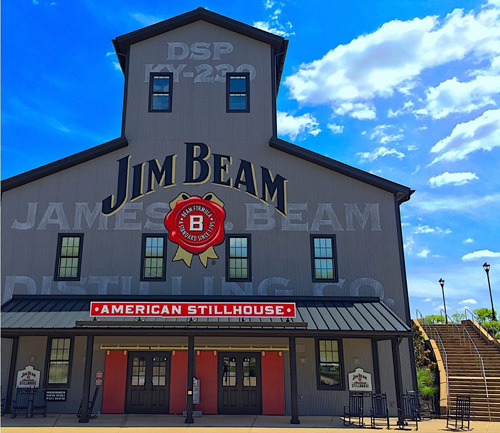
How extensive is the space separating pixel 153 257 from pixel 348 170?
8.72 meters

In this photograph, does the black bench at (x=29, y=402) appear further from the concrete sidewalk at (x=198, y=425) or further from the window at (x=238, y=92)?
the window at (x=238, y=92)

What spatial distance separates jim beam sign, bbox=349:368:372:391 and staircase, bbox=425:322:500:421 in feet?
11.3

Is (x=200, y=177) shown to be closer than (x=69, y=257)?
No

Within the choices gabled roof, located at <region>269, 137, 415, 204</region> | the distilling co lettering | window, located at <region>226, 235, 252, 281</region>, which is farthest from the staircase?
the distilling co lettering

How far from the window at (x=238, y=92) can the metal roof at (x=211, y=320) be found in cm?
843

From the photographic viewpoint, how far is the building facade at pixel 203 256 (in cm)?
1722

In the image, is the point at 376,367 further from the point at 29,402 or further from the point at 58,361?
the point at 29,402

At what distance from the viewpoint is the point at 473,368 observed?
2123 centimetres

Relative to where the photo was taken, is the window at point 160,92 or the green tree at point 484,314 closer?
the window at point 160,92

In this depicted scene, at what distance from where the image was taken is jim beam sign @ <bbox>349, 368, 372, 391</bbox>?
57.0 ft

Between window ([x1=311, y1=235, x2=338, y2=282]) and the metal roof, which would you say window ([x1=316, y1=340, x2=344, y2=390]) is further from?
window ([x1=311, y1=235, x2=338, y2=282])

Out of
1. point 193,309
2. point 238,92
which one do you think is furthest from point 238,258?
point 238,92

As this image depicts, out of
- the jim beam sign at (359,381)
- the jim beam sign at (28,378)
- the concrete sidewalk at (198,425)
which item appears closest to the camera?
the concrete sidewalk at (198,425)

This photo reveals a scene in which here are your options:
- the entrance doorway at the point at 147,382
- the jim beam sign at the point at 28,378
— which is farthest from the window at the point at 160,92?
the jim beam sign at the point at 28,378
